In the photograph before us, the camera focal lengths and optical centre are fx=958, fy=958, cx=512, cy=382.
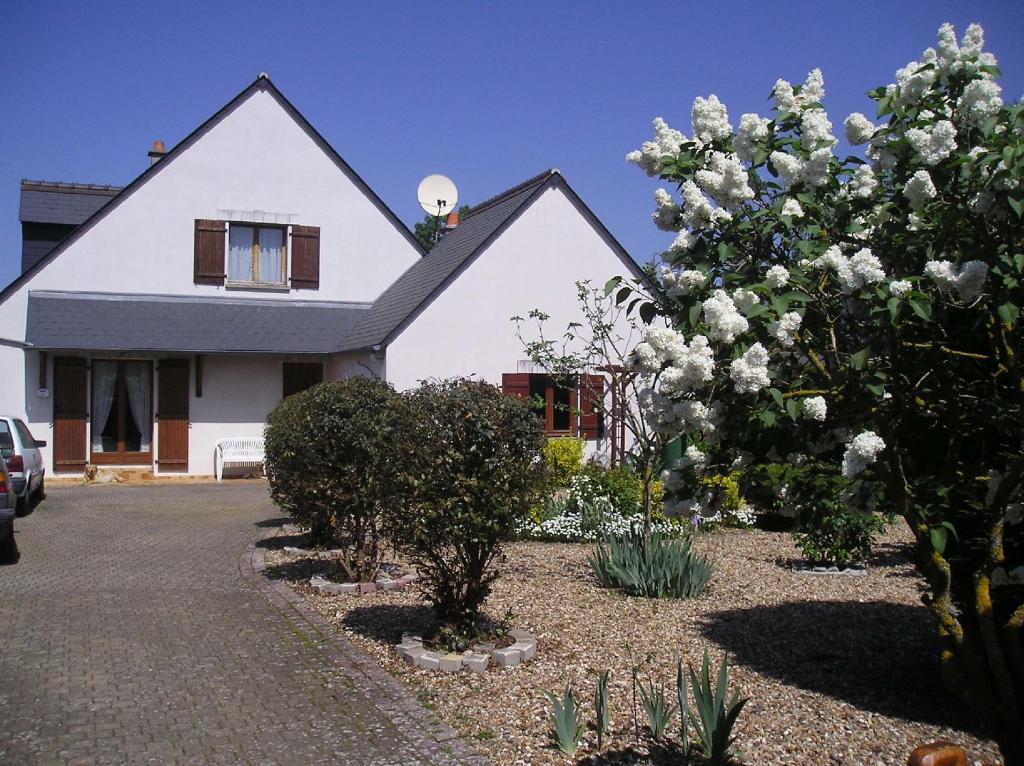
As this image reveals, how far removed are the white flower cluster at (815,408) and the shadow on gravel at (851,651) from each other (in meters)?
2.68

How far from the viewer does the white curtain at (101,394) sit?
2022cm

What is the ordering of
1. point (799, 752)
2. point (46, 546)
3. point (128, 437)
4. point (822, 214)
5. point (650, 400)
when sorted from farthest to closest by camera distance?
point (128, 437)
point (46, 546)
point (799, 752)
point (822, 214)
point (650, 400)

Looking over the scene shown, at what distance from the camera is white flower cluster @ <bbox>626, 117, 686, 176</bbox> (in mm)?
4711

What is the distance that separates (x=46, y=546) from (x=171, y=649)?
19.8 feet

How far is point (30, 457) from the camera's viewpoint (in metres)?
15.5

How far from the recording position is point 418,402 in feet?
23.1

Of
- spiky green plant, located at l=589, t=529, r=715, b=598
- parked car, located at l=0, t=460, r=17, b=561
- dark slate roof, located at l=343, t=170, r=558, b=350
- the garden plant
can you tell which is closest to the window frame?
dark slate roof, located at l=343, t=170, r=558, b=350

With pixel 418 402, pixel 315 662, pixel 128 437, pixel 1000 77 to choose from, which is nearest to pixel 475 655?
pixel 315 662

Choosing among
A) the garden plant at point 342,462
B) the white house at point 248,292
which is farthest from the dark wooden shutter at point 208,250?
the garden plant at point 342,462

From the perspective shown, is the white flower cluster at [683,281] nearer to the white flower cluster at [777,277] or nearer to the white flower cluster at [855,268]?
the white flower cluster at [777,277]

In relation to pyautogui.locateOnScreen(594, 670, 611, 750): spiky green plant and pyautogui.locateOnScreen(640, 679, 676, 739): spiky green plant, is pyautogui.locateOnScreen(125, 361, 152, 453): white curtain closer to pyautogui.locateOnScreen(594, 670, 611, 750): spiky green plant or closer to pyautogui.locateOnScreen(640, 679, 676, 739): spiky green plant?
pyautogui.locateOnScreen(594, 670, 611, 750): spiky green plant

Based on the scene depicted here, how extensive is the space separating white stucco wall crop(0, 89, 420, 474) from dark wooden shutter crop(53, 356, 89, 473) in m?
0.22

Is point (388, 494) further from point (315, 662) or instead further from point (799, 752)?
point (799, 752)

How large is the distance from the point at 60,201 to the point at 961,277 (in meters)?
23.9
